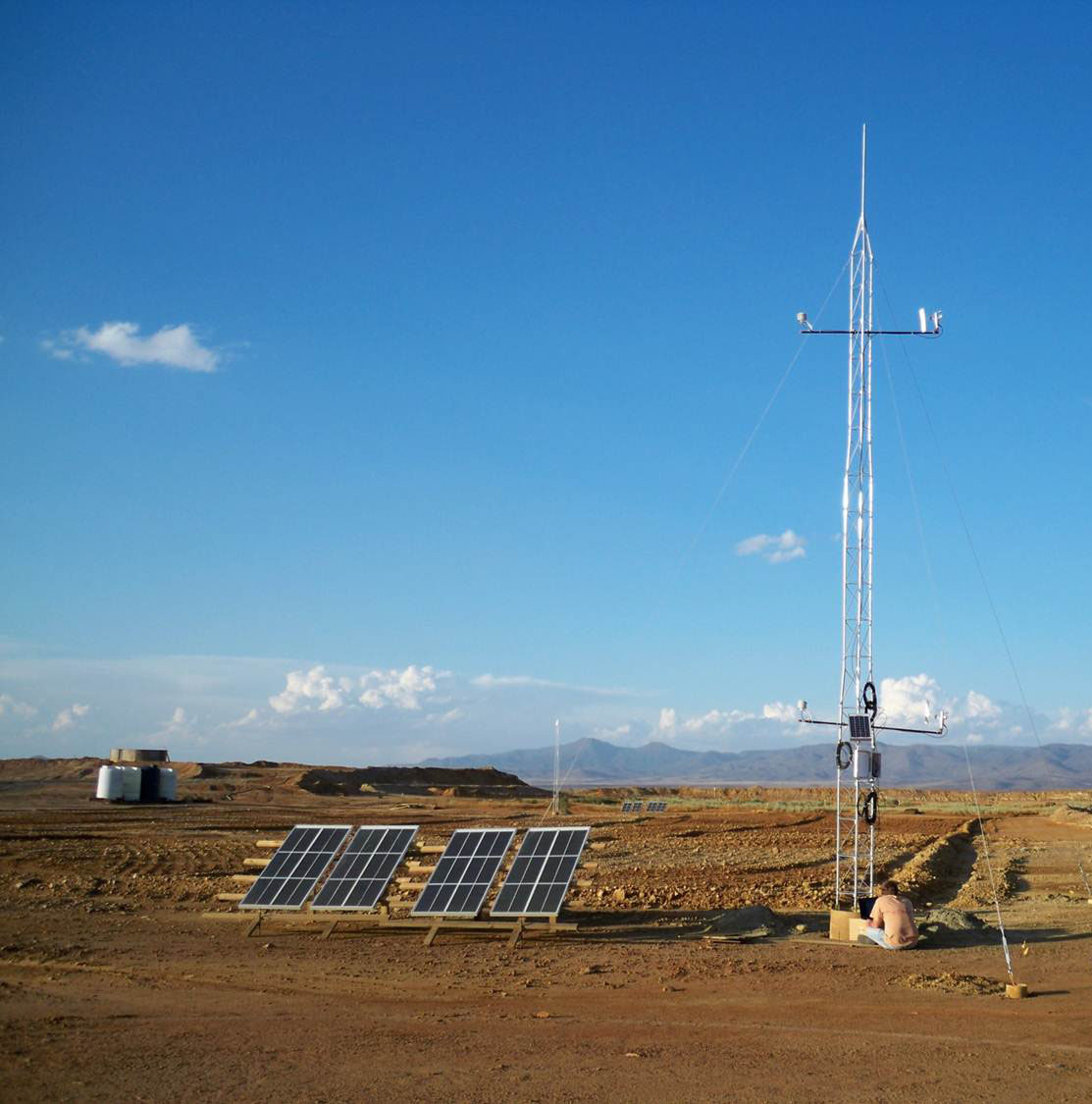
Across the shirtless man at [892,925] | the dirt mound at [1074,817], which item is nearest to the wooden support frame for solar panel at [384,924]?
the shirtless man at [892,925]

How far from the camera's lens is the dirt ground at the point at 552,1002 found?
32.0ft

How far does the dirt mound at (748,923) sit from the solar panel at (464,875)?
3.43 meters

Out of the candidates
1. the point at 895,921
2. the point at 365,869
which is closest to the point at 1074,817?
the point at 895,921

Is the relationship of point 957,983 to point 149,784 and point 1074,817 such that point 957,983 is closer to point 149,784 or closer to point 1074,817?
point 1074,817

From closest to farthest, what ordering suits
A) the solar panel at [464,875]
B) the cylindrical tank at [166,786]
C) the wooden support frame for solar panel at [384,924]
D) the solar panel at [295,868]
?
the wooden support frame for solar panel at [384,924], the solar panel at [464,875], the solar panel at [295,868], the cylindrical tank at [166,786]

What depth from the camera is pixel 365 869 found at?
18.3 metres

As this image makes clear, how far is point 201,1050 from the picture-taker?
34.8 feet

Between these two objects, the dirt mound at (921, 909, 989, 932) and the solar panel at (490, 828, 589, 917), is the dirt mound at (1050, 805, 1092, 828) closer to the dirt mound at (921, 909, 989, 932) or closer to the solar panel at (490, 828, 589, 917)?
the dirt mound at (921, 909, 989, 932)

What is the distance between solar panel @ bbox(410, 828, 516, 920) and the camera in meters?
17.1

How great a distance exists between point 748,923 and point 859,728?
3399 mm

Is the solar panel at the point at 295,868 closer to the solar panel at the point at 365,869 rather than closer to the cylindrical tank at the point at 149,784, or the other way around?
the solar panel at the point at 365,869

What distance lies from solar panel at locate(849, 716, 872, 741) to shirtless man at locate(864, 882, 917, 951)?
92.3 inches

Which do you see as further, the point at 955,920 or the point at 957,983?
the point at 955,920

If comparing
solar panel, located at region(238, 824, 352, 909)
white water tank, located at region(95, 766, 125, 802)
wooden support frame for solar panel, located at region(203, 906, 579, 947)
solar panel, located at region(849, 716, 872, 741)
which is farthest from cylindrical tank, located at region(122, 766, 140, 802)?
solar panel, located at region(849, 716, 872, 741)
